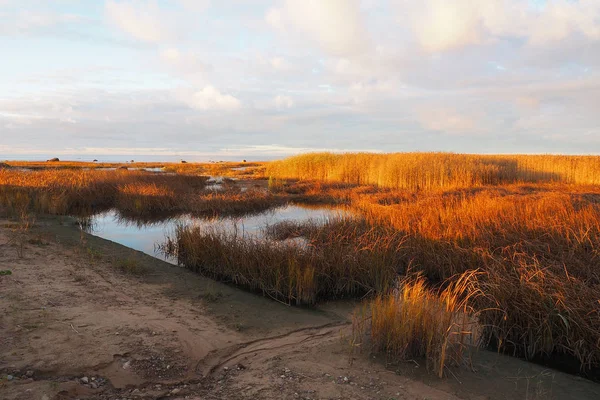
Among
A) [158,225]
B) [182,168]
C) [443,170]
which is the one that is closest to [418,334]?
[158,225]

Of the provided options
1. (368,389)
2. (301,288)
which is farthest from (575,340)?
(301,288)


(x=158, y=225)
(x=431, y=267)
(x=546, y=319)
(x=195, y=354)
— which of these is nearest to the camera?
(x=195, y=354)

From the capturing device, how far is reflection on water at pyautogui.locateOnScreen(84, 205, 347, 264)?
10555 mm

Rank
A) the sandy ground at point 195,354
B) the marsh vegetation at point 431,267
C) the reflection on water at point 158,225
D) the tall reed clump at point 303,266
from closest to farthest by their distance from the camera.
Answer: the sandy ground at point 195,354 < the marsh vegetation at point 431,267 < the tall reed clump at point 303,266 < the reflection on water at point 158,225

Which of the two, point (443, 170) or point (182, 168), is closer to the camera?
point (443, 170)

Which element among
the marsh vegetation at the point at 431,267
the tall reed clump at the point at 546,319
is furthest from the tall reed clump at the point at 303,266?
the tall reed clump at the point at 546,319

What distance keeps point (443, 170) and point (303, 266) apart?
16.7 metres

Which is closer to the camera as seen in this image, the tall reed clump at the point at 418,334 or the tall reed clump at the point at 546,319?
the tall reed clump at the point at 418,334

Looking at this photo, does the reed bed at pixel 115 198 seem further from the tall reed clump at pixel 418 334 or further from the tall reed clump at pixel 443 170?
the tall reed clump at pixel 418 334

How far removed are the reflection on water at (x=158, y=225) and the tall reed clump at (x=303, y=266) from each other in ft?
4.92

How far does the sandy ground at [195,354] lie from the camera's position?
3408mm

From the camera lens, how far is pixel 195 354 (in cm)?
413

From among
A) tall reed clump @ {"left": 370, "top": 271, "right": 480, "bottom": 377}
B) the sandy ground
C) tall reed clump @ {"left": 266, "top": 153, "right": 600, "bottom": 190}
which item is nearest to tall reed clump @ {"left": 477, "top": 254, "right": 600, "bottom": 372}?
the sandy ground

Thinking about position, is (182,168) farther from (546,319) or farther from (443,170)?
(546,319)
